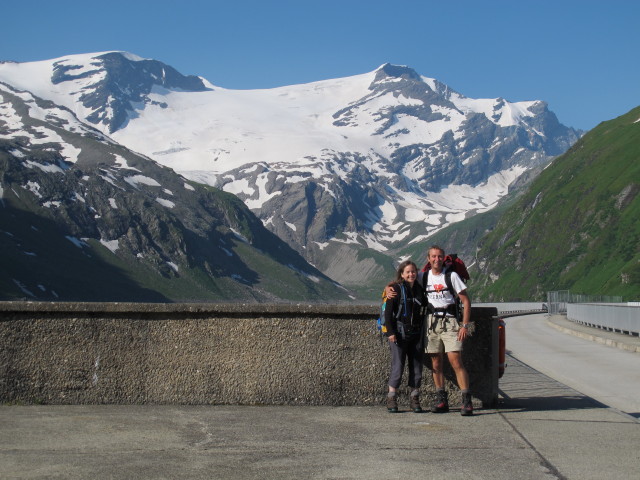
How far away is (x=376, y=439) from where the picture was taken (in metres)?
8.74

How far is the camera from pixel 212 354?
1090 centimetres

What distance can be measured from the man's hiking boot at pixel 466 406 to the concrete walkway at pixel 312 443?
0.13 m

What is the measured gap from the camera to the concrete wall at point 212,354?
10727 millimetres

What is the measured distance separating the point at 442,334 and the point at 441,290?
512mm

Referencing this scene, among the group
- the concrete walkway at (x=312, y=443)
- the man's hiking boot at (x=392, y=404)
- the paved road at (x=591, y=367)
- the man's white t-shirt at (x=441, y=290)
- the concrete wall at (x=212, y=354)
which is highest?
the man's white t-shirt at (x=441, y=290)

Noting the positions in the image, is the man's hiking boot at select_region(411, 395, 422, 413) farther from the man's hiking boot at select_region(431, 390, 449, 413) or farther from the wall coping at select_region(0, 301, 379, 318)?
the wall coping at select_region(0, 301, 379, 318)

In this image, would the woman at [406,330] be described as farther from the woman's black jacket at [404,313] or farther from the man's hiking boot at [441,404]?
the man's hiking boot at [441,404]

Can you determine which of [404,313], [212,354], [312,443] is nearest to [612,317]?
[404,313]

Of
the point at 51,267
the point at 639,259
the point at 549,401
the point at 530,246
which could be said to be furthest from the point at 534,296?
the point at 549,401

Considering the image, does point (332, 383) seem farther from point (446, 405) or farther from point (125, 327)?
point (125, 327)

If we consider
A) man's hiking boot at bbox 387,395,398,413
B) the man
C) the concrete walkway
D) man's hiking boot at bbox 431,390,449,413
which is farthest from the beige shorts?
the concrete walkway

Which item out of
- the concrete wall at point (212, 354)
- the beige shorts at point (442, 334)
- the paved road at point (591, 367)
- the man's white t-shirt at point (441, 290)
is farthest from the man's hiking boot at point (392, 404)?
the paved road at point (591, 367)

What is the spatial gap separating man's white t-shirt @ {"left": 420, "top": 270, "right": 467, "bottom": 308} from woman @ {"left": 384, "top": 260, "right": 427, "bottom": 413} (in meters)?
0.13

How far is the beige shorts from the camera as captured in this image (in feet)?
33.7
